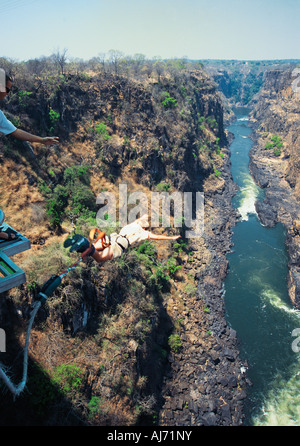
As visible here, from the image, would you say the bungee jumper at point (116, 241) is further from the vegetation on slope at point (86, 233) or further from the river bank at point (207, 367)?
the river bank at point (207, 367)

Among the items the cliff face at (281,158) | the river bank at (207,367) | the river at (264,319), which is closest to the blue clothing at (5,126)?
the river bank at (207,367)

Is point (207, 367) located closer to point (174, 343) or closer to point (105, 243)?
point (174, 343)

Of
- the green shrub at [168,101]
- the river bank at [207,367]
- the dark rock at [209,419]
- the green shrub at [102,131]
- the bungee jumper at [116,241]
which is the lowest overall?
the dark rock at [209,419]

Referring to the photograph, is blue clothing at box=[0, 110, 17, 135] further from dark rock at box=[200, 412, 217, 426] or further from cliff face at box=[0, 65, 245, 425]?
dark rock at box=[200, 412, 217, 426]

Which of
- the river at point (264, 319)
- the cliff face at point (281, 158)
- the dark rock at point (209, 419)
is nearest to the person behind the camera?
the dark rock at point (209, 419)

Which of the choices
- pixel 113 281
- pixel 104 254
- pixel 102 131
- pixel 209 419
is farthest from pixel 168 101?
pixel 104 254
